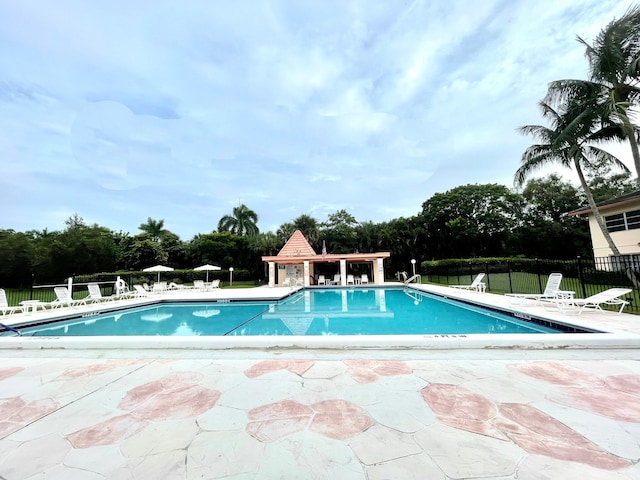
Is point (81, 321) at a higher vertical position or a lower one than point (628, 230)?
lower

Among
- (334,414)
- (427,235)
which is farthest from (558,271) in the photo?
(334,414)

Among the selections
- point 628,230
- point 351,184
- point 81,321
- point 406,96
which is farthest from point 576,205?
point 81,321

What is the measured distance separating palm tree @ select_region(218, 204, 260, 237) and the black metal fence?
19368mm

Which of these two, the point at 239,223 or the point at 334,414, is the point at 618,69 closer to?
the point at 334,414

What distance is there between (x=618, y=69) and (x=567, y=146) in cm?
337

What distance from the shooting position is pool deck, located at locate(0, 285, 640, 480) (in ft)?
5.71

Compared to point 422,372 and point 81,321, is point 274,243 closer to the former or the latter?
point 81,321

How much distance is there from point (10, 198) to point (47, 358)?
101 feet

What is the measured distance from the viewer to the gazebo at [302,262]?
20.8 meters

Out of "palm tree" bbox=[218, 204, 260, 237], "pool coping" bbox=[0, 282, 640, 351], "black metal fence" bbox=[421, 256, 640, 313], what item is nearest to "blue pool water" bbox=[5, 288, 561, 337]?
"pool coping" bbox=[0, 282, 640, 351]

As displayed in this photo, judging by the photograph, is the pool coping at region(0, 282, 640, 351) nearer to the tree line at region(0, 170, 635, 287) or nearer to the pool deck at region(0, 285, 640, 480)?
the pool deck at region(0, 285, 640, 480)

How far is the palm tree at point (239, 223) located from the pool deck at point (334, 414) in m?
29.1

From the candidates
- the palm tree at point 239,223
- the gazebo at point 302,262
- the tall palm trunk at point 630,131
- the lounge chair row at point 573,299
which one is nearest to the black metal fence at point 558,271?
the lounge chair row at point 573,299

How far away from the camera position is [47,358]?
4.31m
